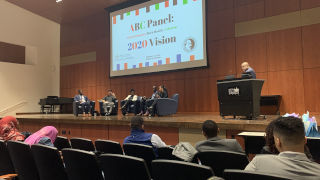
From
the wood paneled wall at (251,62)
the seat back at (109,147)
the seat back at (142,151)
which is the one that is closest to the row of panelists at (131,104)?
the wood paneled wall at (251,62)

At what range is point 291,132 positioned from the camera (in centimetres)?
122

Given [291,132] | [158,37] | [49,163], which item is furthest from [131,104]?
[291,132]

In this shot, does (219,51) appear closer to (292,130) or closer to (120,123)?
(120,123)

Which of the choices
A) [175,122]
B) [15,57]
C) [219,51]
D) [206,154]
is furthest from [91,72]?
[206,154]

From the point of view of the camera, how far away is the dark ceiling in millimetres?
8727

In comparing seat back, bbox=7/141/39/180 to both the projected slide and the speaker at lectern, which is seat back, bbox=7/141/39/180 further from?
the projected slide

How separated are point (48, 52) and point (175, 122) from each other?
28.4 feet

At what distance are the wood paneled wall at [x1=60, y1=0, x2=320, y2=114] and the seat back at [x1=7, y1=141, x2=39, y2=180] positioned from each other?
5266mm

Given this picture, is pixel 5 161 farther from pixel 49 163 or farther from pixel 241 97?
pixel 241 97

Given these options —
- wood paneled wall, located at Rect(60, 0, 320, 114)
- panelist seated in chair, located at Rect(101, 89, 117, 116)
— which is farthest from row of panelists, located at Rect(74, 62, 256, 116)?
wood paneled wall, located at Rect(60, 0, 320, 114)

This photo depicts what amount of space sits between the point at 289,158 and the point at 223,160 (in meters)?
0.56

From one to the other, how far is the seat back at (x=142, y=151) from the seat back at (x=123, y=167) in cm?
51

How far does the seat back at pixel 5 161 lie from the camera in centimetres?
257

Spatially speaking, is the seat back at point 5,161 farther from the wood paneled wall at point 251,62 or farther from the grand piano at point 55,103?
the grand piano at point 55,103
